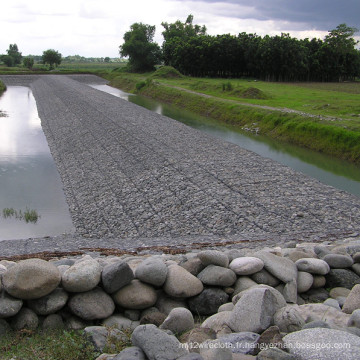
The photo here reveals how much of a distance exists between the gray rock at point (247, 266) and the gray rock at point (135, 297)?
50.3 inches

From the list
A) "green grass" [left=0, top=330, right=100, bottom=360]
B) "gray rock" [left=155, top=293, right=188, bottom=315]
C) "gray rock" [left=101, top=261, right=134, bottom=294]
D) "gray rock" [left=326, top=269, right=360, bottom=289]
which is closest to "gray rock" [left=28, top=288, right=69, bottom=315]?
"green grass" [left=0, top=330, right=100, bottom=360]

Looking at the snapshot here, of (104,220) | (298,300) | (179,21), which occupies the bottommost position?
(104,220)

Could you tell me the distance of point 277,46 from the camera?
80.2 meters

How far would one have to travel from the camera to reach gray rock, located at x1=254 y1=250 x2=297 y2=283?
6977 millimetres

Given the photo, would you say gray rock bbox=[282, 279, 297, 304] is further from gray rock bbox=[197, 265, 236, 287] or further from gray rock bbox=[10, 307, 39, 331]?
gray rock bbox=[10, 307, 39, 331]

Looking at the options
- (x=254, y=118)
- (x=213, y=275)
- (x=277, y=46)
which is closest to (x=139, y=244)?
(x=213, y=275)

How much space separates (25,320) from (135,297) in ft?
4.87

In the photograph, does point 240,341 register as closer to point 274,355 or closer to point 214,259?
point 274,355

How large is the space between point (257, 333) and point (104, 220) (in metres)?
10.9

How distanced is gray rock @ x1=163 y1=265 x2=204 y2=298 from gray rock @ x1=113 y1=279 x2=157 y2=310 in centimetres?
27

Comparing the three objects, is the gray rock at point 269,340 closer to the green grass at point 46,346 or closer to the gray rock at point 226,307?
the gray rock at point 226,307

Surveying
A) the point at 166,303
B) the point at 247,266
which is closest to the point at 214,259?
the point at 247,266

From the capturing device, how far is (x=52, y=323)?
20.5 feet

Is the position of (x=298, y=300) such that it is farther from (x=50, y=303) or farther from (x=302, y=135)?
(x=302, y=135)
